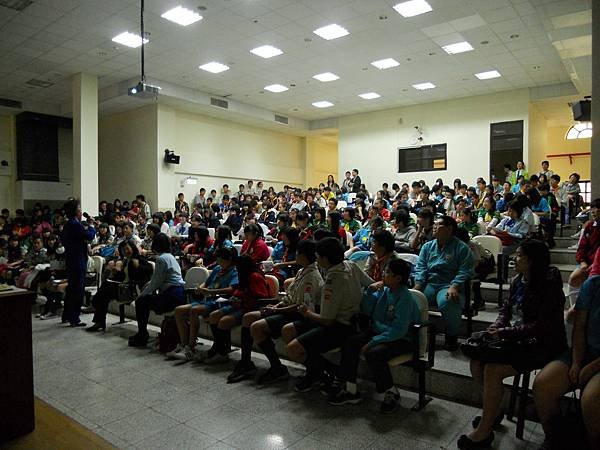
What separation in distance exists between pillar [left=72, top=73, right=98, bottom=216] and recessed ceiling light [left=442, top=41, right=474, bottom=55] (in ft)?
29.0

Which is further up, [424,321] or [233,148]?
[233,148]

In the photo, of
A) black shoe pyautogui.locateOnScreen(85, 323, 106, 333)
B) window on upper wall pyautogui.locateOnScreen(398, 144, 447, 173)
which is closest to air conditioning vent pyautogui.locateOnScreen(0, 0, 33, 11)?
black shoe pyautogui.locateOnScreen(85, 323, 106, 333)

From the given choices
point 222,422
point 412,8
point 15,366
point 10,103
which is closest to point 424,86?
point 412,8

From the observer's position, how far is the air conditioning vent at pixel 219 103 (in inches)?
529

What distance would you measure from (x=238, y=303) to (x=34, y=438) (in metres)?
1.86

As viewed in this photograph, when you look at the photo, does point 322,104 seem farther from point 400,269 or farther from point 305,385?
point 305,385

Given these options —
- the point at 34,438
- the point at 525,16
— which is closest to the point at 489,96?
the point at 525,16

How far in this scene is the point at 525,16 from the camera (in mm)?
8023

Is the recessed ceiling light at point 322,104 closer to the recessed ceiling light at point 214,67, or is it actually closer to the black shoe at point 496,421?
the recessed ceiling light at point 214,67

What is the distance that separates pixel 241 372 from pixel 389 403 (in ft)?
4.39

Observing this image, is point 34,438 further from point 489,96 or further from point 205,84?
point 489,96

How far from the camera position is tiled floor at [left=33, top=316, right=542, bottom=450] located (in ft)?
8.51

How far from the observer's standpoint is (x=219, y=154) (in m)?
15.1

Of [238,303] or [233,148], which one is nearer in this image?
[238,303]
